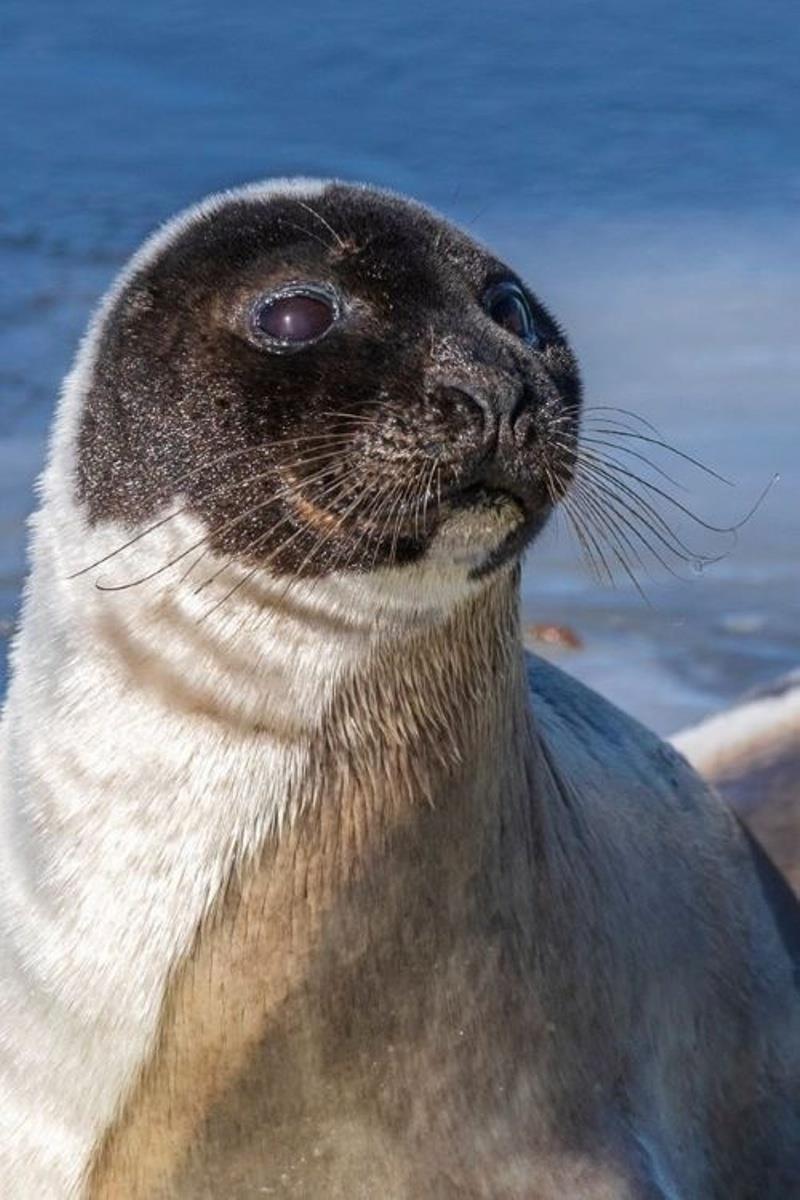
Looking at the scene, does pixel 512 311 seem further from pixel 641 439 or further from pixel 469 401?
pixel 641 439

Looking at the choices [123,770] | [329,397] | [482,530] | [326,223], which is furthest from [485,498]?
[123,770]

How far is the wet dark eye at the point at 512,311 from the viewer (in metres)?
3.33

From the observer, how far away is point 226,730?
332 centimetres

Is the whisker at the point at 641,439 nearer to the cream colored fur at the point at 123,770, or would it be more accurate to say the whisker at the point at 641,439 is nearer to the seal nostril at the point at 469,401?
the seal nostril at the point at 469,401

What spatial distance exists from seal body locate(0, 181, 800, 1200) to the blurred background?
191 cm

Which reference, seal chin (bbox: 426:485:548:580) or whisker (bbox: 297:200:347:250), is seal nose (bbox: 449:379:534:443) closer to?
seal chin (bbox: 426:485:548:580)

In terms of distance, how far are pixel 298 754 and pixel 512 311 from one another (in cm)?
61

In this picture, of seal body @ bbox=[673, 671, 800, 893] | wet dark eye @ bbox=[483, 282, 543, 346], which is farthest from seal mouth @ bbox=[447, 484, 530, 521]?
seal body @ bbox=[673, 671, 800, 893]

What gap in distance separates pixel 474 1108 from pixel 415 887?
31 centimetres

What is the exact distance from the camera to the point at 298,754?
337 centimetres

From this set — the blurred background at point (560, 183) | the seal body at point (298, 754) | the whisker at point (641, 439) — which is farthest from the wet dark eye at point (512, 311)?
the blurred background at point (560, 183)

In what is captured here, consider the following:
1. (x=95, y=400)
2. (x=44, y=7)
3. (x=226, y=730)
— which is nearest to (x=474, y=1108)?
(x=226, y=730)

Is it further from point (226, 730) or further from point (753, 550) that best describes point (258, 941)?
point (753, 550)

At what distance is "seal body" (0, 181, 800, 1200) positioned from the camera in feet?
10.5
